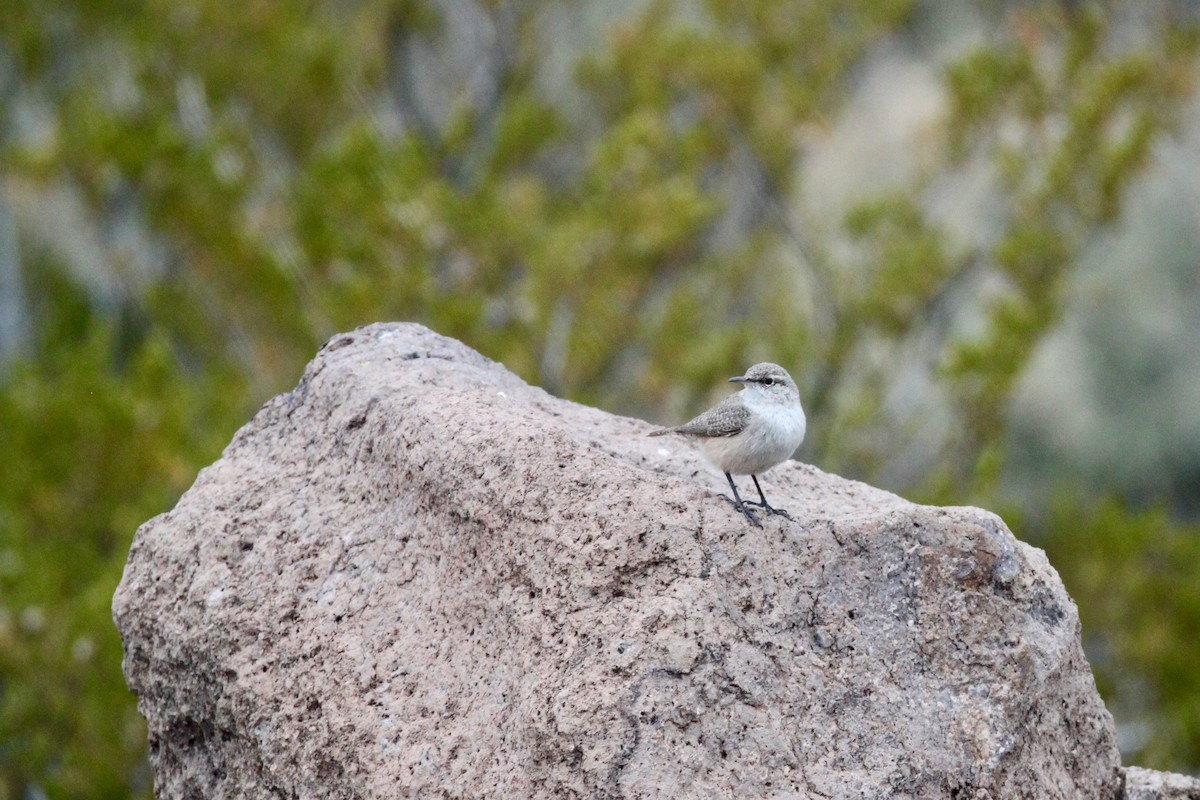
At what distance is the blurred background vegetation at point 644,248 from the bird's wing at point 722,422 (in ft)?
21.4

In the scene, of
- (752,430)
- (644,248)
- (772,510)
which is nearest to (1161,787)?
(772,510)

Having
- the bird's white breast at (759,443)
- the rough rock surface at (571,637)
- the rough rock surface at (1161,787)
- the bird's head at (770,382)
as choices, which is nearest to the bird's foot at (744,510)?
the rough rock surface at (571,637)

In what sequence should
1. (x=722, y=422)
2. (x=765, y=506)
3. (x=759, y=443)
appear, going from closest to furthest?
(x=765, y=506) < (x=759, y=443) < (x=722, y=422)

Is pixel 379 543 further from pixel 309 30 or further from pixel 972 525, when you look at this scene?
pixel 309 30

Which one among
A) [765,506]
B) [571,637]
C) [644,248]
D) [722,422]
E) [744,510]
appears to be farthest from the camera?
[644,248]

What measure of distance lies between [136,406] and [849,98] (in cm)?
853

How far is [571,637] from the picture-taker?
3691mm

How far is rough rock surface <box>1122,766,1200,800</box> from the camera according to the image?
4504 mm

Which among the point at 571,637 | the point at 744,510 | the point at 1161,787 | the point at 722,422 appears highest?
the point at 722,422

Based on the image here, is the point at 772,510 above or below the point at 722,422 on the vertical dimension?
below

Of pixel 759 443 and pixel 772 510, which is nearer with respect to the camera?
pixel 772 510

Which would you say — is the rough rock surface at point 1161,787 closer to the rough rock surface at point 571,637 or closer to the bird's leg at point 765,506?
the rough rock surface at point 571,637

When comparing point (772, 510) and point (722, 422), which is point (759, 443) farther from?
point (772, 510)

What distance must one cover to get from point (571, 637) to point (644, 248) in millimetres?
9023
